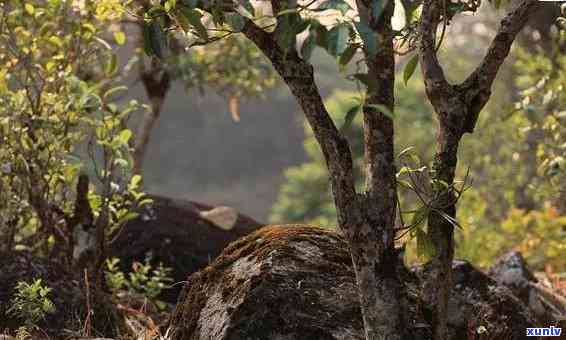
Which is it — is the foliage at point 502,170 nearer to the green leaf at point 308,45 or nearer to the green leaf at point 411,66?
the green leaf at point 411,66

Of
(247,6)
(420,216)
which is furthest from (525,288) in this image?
(247,6)

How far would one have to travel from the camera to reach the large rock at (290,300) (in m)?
4.30

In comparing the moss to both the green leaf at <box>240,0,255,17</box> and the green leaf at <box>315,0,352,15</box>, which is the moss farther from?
the green leaf at <box>315,0,352,15</box>

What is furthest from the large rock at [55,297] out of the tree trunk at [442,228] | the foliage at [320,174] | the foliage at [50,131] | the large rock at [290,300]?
the foliage at [320,174]

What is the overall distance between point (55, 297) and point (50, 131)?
1375 mm

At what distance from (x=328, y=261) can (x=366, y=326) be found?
0.78 metres

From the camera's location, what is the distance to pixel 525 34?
1432 cm

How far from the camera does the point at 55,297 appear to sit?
5.62 meters

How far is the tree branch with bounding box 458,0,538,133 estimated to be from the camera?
13.7ft

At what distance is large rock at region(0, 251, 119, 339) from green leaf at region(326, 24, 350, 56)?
10.1 ft

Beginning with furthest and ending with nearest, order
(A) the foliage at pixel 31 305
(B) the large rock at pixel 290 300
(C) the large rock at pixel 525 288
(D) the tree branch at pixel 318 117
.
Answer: (C) the large rock at pixel 525 288 < (A) the foliage at pixel 31 305 < (B) the large rock at pixel 290 300 < (D) the tree branch at pixel 318 117

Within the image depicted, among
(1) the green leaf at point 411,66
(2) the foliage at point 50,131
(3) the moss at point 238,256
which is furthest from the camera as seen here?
(2) the foliage at point 50,131

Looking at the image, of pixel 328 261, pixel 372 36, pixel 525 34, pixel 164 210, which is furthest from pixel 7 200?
pixel 525 34

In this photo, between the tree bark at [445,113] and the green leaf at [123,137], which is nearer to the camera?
the tree bark at [445,113]
